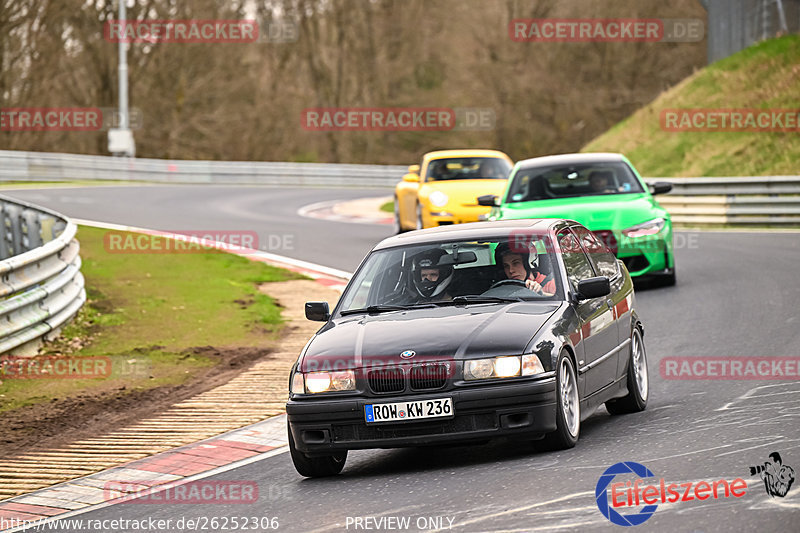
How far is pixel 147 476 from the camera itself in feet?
26.5

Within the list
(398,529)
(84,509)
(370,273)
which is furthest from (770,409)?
(84,509)

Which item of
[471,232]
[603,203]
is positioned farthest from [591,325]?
[603,203]

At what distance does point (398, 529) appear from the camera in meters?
5.95

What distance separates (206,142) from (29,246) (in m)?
37.1

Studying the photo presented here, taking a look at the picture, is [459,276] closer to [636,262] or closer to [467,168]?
[636,262]

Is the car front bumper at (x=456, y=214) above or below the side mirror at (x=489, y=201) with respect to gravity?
below

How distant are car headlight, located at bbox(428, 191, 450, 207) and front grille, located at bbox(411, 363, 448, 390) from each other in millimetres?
13468

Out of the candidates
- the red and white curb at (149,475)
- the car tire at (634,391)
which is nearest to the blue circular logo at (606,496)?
the car tire at (634,391)

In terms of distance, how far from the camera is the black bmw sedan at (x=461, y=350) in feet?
23.3

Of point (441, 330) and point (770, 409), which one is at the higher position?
point (441, 330)

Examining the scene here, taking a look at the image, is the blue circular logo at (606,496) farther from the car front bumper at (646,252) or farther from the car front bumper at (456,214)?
the car front bumper at (456,214)

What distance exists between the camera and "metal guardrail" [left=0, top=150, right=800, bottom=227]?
84.6 ft

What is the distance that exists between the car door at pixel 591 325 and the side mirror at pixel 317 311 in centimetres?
159

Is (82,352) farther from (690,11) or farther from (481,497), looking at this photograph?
(690,11)
